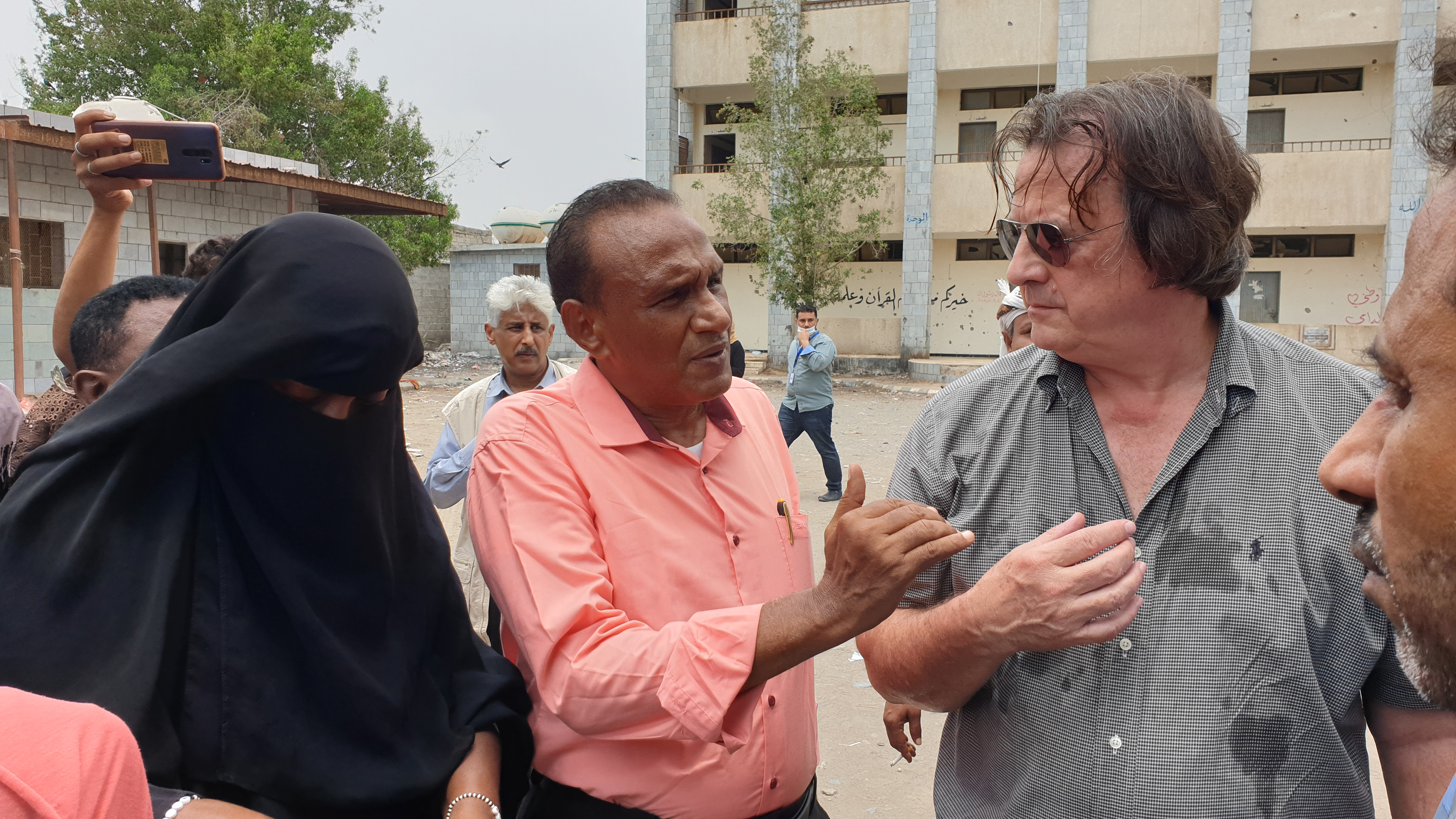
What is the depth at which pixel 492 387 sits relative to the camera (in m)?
4.30

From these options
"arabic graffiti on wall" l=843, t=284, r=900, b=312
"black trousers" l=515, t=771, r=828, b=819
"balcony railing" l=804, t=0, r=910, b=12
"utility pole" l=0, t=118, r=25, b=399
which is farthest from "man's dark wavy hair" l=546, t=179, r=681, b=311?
"arabic graffiti on wall" l=843, t=284, r=900, b=312

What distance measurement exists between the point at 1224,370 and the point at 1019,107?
17.7m

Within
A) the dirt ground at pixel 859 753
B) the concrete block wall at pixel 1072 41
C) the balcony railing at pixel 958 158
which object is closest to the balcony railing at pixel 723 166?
the balcony railing at pixel 958 158

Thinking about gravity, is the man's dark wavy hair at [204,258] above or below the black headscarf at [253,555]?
above

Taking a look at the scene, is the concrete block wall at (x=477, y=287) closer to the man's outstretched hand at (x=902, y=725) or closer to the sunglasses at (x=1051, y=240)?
the man's outstretched hand at (x=902, y=725)

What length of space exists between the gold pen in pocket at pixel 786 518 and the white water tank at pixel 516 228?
2396cm

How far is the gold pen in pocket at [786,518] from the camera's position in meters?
2.01

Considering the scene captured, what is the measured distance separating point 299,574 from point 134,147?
186cm

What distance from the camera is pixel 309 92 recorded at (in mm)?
19562

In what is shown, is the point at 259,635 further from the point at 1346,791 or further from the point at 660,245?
the point at 1346,791

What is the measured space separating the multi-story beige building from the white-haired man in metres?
17.1

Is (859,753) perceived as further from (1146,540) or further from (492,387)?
(1146,540)

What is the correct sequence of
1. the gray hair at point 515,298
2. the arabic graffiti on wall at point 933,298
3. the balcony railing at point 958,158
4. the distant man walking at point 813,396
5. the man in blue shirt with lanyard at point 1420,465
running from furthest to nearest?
the arabic graffiti on wall at point 933,298, the balcony railing at point 958,158, the distant man walking at point 813,396, the gray hair at point 515,298, the man in blue shirt with lanyard at point 1420,465

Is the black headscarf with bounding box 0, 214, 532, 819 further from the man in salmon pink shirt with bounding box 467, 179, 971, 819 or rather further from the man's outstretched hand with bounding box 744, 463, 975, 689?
the man's outstretched hand with bounding box 744, 463, 975, 689
